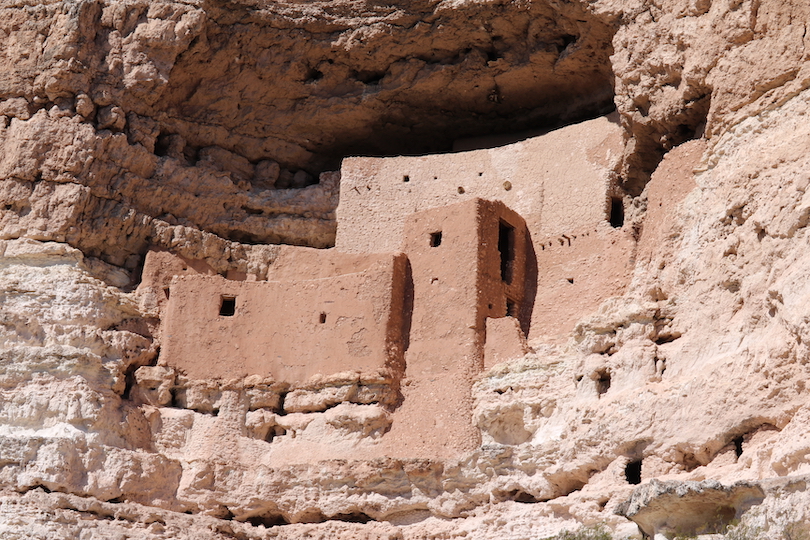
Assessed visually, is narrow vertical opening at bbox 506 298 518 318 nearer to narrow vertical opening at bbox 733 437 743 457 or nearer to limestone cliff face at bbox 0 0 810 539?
limestone cliff face at bbox 0 0 810 539

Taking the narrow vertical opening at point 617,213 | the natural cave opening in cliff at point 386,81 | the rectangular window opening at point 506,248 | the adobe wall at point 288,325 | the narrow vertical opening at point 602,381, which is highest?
the natural cave opening in cliff at point 386,81

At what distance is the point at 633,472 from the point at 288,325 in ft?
22.4

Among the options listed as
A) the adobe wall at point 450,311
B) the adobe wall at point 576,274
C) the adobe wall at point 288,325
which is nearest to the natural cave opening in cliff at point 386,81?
the adobe wall at point 450,311

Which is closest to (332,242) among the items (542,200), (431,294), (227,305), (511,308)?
(227,305)

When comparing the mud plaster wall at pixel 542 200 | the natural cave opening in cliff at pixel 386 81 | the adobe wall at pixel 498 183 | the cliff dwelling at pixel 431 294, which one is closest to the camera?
the cliff dwelling at pixel 431 294

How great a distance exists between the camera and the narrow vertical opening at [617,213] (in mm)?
20438

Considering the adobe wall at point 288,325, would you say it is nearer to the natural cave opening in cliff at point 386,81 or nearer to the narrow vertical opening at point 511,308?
the narrow vertical opening at point 511,308

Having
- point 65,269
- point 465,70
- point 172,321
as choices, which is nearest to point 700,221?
point 465,70

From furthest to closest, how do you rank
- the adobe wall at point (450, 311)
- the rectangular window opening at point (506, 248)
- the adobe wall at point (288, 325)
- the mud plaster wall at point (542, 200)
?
the rectangular window opening at point (506, 248)
the adobe wall at point (288, 325)
the mud plaster wall at point (542, 200)
the adobe wall at point (450, 311)

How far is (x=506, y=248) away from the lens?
2036cm

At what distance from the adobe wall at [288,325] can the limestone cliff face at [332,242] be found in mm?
395

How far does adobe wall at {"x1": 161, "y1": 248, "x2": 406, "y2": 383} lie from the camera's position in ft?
64.2

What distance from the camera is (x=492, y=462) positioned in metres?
17.0

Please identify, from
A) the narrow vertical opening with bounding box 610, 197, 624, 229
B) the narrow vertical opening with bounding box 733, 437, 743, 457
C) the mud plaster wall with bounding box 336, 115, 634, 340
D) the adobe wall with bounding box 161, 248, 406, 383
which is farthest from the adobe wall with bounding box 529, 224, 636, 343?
the narrow vertical opening with bounding box 733, 437, 743, 457
